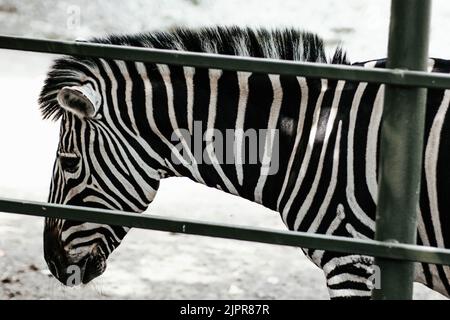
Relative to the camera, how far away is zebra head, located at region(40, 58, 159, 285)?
3.22 m

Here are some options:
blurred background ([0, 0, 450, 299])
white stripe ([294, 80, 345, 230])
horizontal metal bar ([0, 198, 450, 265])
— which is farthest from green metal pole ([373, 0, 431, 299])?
blurred background ([0, 0, 450, 299])

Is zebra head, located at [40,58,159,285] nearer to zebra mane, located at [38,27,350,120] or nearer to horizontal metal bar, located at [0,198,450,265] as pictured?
zebra mane, located at [38,27,350,120]

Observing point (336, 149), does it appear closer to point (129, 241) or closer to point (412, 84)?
point (412, 84)

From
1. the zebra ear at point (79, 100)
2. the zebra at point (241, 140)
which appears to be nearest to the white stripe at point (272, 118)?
the zebra at point (241, 140)

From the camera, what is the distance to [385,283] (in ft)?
6.10

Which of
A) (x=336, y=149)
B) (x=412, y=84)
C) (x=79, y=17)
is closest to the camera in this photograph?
(x=412, y=84)

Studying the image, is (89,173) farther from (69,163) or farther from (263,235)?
(263,235)

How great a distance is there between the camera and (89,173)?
3242mm

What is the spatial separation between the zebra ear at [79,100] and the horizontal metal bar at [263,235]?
122 cm

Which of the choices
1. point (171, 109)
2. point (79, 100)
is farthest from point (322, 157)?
point (79, 100)

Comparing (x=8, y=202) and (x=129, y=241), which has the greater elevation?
(x=8, y=202)

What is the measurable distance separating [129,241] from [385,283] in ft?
12.1

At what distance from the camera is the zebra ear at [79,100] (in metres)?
3.12
